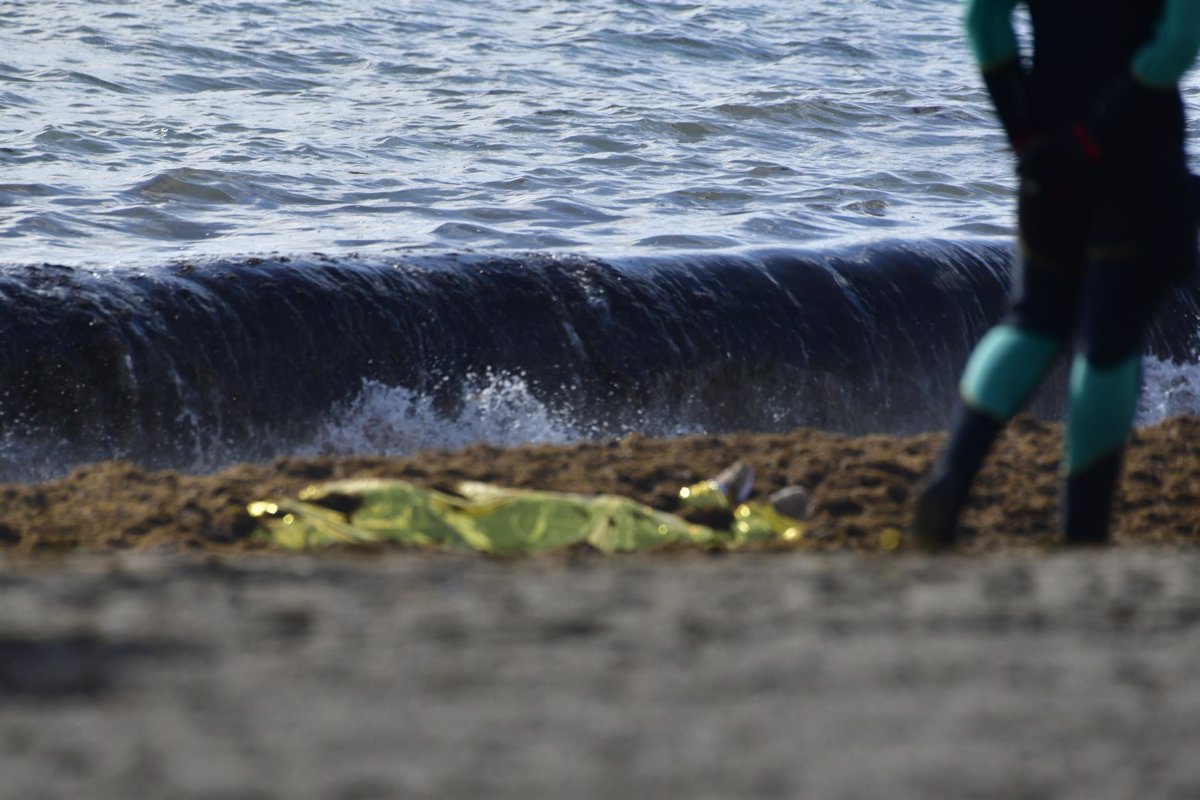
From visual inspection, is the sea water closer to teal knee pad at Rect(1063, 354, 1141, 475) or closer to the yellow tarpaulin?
the yellow tarpaulin

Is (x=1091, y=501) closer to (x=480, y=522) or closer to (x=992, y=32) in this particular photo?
(x=992, y=32)

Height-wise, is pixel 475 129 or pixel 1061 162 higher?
pixel 1061 162

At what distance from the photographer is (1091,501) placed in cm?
352

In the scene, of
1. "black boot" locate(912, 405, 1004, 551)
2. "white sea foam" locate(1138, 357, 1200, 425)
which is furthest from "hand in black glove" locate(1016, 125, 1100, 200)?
"white sea foam" locate(1138, 357, 1200, 425)

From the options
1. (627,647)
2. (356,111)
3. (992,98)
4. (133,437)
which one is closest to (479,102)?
(356,111)

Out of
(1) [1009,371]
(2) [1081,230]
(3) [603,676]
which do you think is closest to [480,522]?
(1) [1009,371]

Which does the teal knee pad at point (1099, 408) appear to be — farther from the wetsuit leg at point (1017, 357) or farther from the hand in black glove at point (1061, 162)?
the hand in black glove at point (1061, 162)

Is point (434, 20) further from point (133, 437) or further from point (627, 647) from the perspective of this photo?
point (627, 647)

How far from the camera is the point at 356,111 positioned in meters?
15.4

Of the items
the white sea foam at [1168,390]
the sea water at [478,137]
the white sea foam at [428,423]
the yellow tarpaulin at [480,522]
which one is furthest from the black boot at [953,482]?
the white sea foam at [1168,390]

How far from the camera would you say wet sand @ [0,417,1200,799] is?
2.05m

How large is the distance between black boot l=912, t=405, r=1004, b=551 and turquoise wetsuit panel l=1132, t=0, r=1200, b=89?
0.82 metres

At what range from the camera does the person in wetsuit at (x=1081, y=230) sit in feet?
11.1

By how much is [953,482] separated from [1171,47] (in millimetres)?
1043
